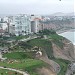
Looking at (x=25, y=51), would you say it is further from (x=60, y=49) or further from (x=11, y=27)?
(x=11, y=27)

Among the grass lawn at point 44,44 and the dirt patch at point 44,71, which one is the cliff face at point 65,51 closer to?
the grass lawn at point 44,44

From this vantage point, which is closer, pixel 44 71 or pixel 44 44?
pixel 44 71

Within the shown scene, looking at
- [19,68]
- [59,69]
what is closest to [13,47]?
[59,69]

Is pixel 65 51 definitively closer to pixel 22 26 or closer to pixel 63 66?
pixel 22 26

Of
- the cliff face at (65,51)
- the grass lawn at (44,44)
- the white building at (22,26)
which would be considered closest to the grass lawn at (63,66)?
the grass lawn at (44,44)

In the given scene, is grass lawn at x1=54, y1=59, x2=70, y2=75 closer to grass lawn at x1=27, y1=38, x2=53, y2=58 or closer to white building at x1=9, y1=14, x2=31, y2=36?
grass lawn at x1=27, y1=38, x2=53, y2=58

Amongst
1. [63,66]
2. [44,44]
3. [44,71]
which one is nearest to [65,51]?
[44,44]

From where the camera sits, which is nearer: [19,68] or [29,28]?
[19,68]

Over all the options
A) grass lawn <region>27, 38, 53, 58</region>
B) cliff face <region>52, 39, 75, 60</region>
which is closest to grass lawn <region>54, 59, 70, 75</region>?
grass lawn <region>27, 38, 53, 58</region>
